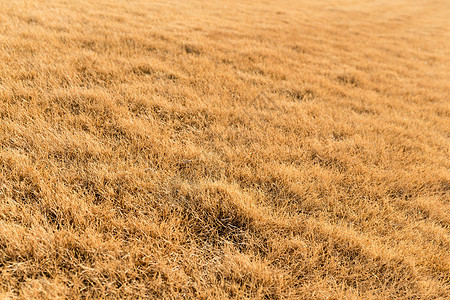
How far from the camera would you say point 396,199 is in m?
2.45

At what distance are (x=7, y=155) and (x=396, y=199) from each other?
3.40 meters

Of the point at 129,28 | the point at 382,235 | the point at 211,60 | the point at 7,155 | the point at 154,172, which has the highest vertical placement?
the point at 129,28

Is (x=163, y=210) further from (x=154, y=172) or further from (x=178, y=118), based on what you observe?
(x=178, y=118)

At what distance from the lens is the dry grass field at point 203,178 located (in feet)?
5.23

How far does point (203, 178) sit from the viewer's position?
227 centimetres

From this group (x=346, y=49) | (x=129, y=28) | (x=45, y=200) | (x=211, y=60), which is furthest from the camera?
(x=346, y=49)

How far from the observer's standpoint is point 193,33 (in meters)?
6.50

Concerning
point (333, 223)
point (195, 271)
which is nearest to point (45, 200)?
point (195, 271)

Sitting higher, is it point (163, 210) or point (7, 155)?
point (7, 155)

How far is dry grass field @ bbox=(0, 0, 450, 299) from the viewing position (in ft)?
5.23

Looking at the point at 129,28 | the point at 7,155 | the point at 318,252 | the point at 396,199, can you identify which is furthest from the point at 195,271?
the point at 129,28

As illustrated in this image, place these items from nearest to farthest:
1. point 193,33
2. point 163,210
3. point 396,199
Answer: point 163,210
point 396,199
point 193,33

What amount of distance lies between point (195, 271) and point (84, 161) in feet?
4.51

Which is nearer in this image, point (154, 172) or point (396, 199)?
point (154, 172)
